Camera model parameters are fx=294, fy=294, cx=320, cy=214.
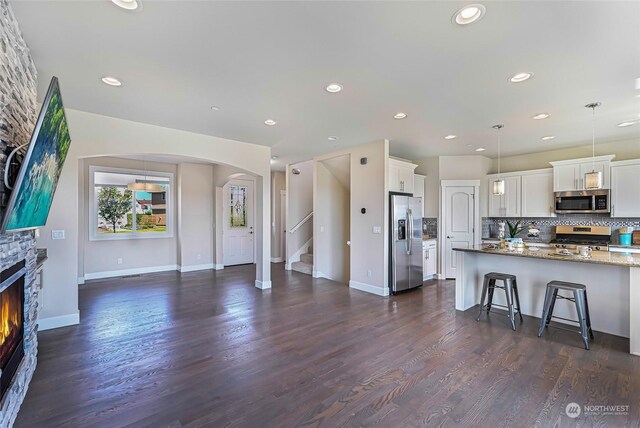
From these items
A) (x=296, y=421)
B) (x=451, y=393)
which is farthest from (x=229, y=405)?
(x=451, y=393)

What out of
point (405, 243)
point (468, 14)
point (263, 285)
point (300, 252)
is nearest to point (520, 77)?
point (468, 14)

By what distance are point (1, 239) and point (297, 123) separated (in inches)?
128

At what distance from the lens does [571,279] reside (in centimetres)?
371

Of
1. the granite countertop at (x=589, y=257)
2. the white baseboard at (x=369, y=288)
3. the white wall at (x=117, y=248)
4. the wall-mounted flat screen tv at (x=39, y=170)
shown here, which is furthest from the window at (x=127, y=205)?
the granite countertop at (x=589, y=257)

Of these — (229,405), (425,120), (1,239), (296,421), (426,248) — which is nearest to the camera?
(1,239)

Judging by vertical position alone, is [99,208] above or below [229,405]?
above

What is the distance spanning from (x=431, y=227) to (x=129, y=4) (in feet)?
20.7

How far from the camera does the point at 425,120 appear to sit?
410 cm

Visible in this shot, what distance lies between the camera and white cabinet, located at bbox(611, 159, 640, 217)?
481 centimetres

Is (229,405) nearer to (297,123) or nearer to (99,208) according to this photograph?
(297,123)

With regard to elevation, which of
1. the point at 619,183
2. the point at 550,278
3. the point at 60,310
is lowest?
the point at 60,310

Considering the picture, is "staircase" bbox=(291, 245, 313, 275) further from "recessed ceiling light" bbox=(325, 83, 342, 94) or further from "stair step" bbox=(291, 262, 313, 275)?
"recessed ceiling light" bbox=(325, 83, 342, 94)

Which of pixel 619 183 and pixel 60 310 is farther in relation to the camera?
pixel 619 183

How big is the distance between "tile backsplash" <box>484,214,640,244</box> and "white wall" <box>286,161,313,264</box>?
436cm
